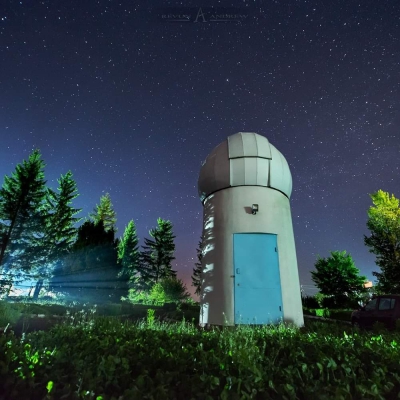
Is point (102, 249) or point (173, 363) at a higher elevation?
point (102, 249)

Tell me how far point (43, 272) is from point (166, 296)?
12.7m

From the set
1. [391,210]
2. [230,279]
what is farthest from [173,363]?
[391,210]

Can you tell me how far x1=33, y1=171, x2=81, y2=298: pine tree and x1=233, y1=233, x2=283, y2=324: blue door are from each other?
19258mm

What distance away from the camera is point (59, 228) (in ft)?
83.0

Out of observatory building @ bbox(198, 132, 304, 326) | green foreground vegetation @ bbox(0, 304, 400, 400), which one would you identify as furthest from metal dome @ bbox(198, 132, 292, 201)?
green foreground vegetation @ bbox(0, 304, 400, 400)

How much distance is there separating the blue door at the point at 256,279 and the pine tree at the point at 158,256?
35.9 metres

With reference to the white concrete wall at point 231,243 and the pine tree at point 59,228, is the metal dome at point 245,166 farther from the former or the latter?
the pine tree at point 59,228

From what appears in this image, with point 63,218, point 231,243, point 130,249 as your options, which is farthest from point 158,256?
point 231,243

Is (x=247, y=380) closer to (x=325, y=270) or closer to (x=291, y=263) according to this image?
(x=291, y=263)

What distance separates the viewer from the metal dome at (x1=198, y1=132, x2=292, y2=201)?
872 centimetres

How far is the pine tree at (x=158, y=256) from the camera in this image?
140 ft

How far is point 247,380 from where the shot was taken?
213 centimetres

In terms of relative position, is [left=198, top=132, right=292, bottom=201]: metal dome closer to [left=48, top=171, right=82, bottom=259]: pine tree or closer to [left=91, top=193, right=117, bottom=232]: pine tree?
[left=48, top=171, right=82, bottom=259]: pine tree

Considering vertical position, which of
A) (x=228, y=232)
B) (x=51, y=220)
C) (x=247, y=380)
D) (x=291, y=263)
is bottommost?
(x=247, y=380)
